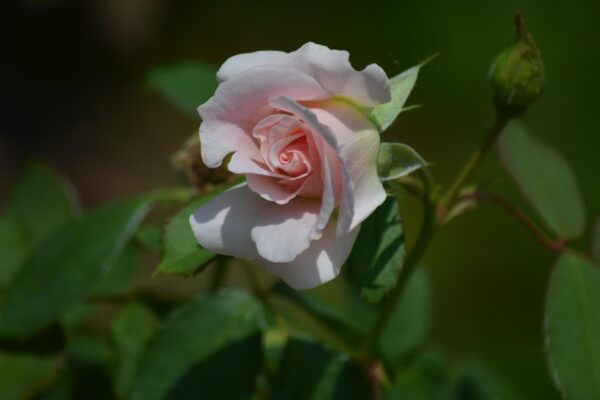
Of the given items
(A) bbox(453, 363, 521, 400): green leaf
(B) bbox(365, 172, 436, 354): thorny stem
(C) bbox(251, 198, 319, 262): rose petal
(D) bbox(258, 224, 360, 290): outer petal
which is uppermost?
(C) bbox(251, 198, 319, 262): rose petal

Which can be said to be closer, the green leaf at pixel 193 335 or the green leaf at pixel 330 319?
the green leaf at pixel 193 335

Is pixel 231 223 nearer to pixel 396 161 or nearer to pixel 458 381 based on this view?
pixel 396 161

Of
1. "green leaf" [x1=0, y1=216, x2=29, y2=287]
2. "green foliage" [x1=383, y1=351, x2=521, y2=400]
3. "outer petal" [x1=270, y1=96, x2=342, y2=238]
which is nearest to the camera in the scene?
"outer petal" [x1=270, y1=96, x2=342, y2=238]

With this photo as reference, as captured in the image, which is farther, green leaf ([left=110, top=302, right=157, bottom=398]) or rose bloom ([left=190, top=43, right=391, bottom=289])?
green leaf ([left=110, top=302, right=157, bottom=398])

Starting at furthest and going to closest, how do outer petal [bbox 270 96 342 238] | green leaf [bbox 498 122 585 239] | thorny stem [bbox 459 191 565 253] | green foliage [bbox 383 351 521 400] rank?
1. green foliage [bbox 383 351 521 400]
2. green leaf [bbox 498 122 585 239]
3. thorny stem [bbox 459 191 565 253]
4. outer petal [bbox 270 96 342 238]

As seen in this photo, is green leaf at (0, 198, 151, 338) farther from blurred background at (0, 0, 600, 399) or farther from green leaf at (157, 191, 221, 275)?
blurred background at (0, 0, 600, 399)

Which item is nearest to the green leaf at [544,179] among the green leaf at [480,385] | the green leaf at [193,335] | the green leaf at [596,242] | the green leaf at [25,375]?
the green leaf at [596,242]

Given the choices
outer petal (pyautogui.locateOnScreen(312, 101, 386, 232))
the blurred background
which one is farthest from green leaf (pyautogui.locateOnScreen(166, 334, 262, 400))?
the blurred background

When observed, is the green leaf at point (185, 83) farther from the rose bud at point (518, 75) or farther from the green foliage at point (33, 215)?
the rose bud at point (518, 75)
